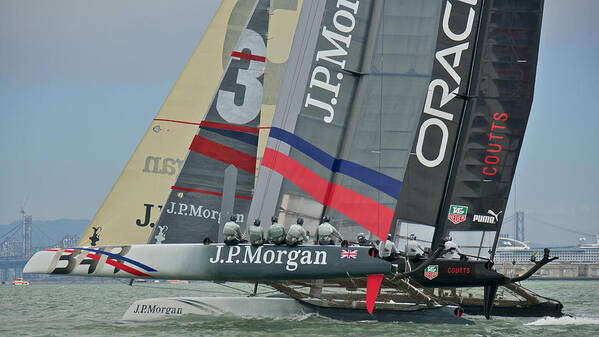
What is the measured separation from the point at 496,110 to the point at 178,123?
561 cm

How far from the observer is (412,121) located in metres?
14.2

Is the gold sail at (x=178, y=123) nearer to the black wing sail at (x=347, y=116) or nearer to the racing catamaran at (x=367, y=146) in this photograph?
the racing catamaran at (x=367, y=146)

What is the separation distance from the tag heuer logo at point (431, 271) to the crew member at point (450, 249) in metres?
0.43

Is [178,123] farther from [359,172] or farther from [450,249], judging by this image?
[450,249]

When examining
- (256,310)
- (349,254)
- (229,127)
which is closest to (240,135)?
(229,127)

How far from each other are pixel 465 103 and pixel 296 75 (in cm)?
364

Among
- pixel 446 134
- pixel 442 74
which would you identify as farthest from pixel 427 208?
pixel 442 74

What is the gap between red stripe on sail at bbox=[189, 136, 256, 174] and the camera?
552 inches

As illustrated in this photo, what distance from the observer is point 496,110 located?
15578 mm

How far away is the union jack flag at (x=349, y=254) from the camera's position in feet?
38.1

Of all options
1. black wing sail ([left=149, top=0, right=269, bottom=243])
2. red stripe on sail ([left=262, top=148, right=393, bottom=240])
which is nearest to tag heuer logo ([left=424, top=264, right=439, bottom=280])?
red stripe on sail ([left=262, top=148, right=393, bottom=240])

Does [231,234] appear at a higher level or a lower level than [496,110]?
lower

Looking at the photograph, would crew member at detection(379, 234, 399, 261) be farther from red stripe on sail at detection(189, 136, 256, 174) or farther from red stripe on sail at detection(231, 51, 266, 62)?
red stripe on sail at detection(231, 51, 266, 62)

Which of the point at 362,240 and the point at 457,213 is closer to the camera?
the point at 362,240
